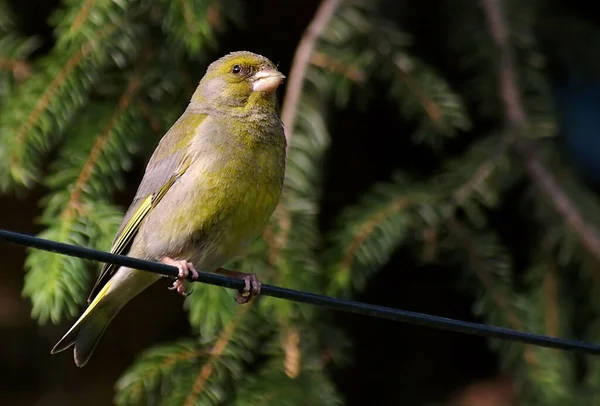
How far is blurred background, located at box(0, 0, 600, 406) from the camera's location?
3.34m

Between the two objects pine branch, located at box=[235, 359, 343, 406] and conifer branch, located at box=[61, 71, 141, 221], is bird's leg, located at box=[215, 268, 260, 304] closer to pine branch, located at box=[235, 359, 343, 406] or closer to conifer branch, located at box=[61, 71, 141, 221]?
pine branch, located at box=[235, 359, 343, 406]

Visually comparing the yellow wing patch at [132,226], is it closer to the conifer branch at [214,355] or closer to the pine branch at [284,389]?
the conifer branch at [214,355]

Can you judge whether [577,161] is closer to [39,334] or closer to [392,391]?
[392,391]

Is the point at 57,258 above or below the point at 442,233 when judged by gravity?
above

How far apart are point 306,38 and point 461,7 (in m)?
0.95

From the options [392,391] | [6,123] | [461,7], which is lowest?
[392,391]

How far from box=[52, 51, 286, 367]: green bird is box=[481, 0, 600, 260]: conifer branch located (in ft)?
3.10

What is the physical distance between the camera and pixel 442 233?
3883 millimetres

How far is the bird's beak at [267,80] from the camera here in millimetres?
3697

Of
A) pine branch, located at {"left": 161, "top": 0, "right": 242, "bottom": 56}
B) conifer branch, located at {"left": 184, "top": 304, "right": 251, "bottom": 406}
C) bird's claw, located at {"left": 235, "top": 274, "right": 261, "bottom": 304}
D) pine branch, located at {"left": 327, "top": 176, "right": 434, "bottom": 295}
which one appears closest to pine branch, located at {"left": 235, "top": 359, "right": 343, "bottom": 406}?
conifer branch, located at {"left": 184, "top": 304, "right": 251, "bottom": 406}

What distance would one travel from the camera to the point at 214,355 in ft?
10.7

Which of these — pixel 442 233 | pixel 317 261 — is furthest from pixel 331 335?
pixel 442 233

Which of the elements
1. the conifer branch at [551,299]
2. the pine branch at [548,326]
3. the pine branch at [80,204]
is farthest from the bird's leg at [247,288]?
the conifer branch at [551,299]

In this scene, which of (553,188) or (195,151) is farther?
(553,188)
